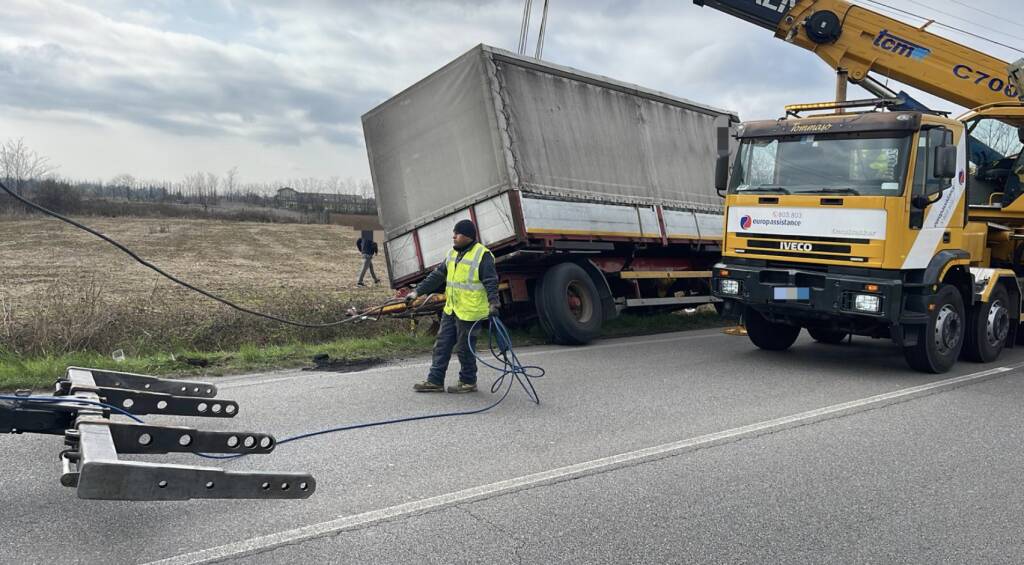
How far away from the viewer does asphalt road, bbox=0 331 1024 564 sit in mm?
3768

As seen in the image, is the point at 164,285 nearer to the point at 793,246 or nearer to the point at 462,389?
the point at 462,389

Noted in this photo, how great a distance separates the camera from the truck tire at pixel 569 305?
10.1m

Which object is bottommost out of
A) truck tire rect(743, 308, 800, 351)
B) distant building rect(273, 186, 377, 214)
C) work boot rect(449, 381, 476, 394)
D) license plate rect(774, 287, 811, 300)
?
truck tire rect(743, 308, 800, 351)

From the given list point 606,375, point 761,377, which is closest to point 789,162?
point 761,377

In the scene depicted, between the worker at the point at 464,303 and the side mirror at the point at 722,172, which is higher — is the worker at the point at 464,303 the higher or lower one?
the lower one

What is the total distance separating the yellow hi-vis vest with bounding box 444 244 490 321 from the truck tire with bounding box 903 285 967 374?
16.3 ft

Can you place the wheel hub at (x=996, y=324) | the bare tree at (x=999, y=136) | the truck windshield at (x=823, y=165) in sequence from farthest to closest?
the bare tree at (x=999, y=136) → the wheel hub at (x=996, y=324) → the truck windshield at (x=823, y=165)

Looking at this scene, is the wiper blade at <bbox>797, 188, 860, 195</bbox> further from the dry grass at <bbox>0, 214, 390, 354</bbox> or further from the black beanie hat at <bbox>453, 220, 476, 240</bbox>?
the dry grass at <bbox>0, 214, 390, 354</bbox>

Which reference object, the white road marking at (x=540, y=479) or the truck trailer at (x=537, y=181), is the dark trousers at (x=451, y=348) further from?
the truck trailer at (x=537, y=181)

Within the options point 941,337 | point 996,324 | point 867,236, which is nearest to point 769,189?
point 867,236

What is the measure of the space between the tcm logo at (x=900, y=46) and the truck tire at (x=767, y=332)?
184 inches

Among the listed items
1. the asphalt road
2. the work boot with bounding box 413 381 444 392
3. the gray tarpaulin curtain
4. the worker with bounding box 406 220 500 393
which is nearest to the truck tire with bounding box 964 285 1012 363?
the asphalt road

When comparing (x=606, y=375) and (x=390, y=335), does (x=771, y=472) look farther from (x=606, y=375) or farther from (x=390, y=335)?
(x=390, y=335)

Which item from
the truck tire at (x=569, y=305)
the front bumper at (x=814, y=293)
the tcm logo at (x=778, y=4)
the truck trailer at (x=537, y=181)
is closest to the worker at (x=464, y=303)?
the truck trailer at (x=537, y=181)
